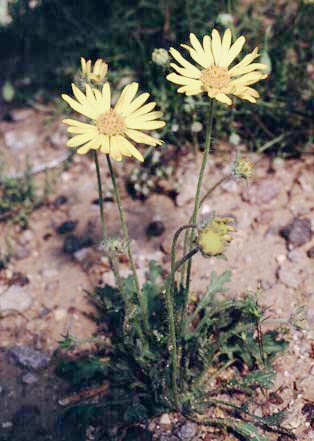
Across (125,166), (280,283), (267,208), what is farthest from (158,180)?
(280,283)

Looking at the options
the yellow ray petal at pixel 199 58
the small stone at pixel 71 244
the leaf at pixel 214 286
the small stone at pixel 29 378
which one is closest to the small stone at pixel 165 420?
the leaf at pixel 214 286

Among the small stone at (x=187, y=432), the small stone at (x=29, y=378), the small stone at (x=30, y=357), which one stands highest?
the small stone at (x=30, y=357)

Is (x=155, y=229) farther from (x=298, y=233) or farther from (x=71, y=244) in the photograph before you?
(x=298, y=233)

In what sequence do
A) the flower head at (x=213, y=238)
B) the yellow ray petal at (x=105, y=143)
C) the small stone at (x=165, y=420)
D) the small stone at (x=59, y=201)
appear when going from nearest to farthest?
Answer: the flower head at (x=213, y=238) < the yellow ray petal at (x=105, y=143) < the small stone at (x=165, y=420) < the small stone at (x=59, y=201)

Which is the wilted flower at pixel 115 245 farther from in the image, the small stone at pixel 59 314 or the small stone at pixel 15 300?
the small stone at pixel 15 300

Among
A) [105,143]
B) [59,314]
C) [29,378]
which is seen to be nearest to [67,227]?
[59,314]

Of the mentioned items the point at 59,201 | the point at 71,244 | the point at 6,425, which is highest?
the point at 59,201
